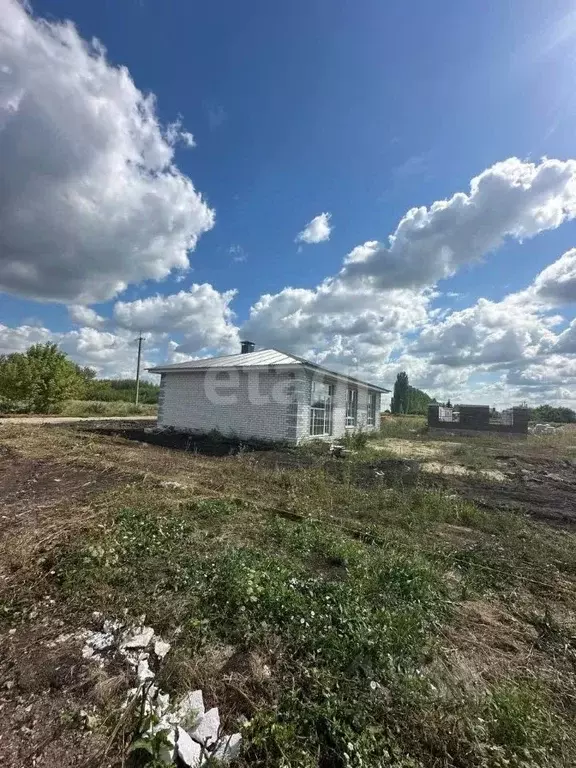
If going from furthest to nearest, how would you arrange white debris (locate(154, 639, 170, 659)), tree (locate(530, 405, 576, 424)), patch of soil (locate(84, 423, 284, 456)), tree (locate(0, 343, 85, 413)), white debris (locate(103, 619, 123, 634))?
tree (locate(530, 405, 576, 424)) → tree (locate(0, 343, 85, 413)) → patch of soil (locate(84, 423, 284, 456)) → white debris (locate(103, 619, 123, 634)) → white debris (locate(154, 639, 170, 659))

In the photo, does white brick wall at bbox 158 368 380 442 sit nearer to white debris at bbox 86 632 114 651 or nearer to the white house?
the white house

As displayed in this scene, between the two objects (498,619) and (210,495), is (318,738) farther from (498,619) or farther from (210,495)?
(210,495)

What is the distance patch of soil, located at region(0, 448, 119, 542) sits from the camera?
441cm

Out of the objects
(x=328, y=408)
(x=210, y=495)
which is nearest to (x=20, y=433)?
(x=210, y=495)

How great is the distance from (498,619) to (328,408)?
11.8m

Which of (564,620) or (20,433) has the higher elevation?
(20,433)

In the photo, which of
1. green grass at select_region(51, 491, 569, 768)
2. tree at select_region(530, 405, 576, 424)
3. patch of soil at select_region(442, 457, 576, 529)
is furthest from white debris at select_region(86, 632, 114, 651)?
tree at select_region(530, 405, 576, 424)

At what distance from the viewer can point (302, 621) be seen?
2555mm

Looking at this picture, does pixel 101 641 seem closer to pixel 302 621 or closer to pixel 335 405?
pixel 302 621

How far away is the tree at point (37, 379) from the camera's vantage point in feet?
70.6

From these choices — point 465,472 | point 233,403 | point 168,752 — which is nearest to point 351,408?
point 233,403

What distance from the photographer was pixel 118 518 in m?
4.33

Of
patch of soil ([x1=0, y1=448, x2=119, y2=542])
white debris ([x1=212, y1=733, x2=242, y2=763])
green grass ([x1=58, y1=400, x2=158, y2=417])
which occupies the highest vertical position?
green grass ([x1=58, y1=400, x2=158, y2=417])

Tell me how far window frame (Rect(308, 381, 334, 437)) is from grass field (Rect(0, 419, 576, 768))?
770 cm
